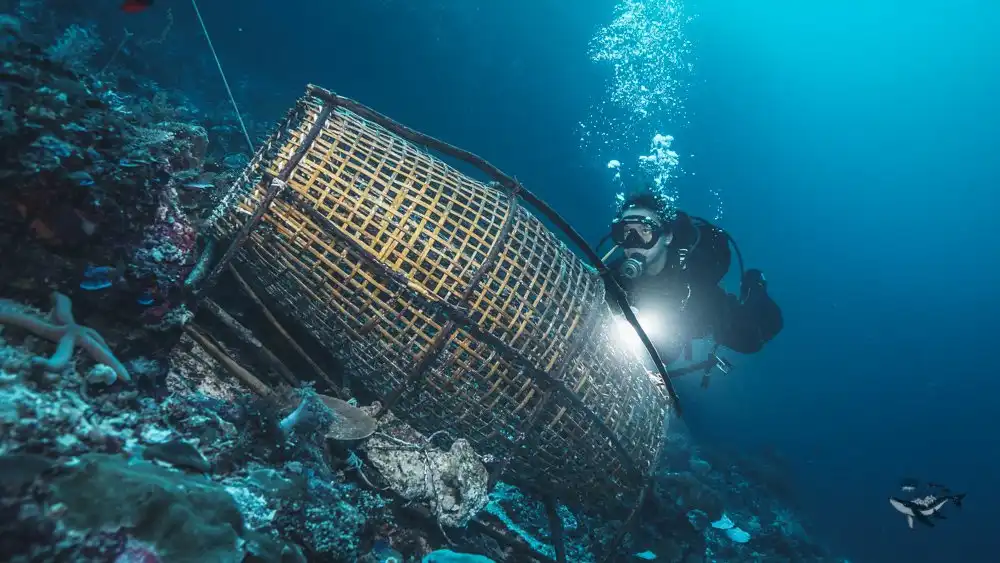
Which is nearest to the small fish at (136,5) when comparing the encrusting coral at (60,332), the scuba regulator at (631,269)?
the encrusting coral at (60,332)

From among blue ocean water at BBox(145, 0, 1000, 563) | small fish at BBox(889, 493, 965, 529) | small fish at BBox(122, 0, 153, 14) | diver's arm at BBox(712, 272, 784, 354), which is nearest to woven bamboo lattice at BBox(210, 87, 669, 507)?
small fish at BBox(122, 0, 153, 14)

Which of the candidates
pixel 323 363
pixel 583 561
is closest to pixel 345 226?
pixel 323 363

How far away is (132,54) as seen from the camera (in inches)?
491

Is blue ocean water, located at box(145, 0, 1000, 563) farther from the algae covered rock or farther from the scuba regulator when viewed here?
the algae covered rock

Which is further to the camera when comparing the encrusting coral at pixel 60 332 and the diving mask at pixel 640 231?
the diving mask at pixel 640 231

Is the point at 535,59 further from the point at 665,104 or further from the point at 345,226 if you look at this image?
the point at 345,226

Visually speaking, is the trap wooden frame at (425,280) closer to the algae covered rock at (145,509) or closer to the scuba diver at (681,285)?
the algae covered rock at (145,509)

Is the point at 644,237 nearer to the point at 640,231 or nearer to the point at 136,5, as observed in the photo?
the point at 640,231

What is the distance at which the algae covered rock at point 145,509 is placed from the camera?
1466 millimetres

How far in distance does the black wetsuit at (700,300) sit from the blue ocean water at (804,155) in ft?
43.3

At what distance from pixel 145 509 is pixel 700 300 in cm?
626

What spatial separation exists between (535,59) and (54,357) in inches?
1661

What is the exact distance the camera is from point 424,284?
10.2ft

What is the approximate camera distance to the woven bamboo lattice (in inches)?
120
